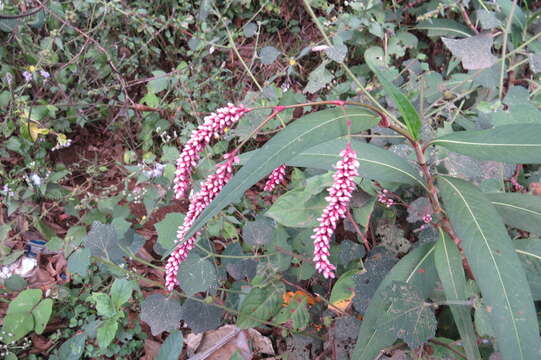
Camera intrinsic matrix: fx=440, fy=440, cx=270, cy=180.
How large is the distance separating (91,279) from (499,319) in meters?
1.83

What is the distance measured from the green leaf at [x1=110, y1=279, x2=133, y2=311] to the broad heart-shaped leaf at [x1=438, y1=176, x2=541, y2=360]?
116cm

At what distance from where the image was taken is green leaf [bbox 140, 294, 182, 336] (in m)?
1.45

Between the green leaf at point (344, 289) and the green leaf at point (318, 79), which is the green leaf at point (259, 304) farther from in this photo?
the green leaf at point (318, 79)

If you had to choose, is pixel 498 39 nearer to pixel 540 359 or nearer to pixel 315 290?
pixel 315 290

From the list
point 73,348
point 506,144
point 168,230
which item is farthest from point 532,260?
point 73,348

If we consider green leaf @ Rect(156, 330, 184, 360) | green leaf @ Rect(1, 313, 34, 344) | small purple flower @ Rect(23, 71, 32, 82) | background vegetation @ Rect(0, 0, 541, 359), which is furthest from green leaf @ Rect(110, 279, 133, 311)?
small purple flower @ Rect(23, 71, 32, 82)

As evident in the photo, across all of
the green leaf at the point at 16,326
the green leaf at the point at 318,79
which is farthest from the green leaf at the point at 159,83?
the green leaf at the point at 16,326

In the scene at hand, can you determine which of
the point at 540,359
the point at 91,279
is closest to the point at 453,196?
the point at 540,359

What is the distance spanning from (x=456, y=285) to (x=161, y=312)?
92cm

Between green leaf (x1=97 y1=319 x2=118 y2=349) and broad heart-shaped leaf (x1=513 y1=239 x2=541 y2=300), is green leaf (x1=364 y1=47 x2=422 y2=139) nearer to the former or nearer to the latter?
broad heart-shaped leaf (x1=513 y1=239 x2=541 y2=300)

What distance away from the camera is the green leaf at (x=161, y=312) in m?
1.45

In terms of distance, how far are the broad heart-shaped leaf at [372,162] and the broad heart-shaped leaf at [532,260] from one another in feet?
1.35

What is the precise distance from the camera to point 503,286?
3.38 feet

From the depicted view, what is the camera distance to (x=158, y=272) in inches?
89.0
